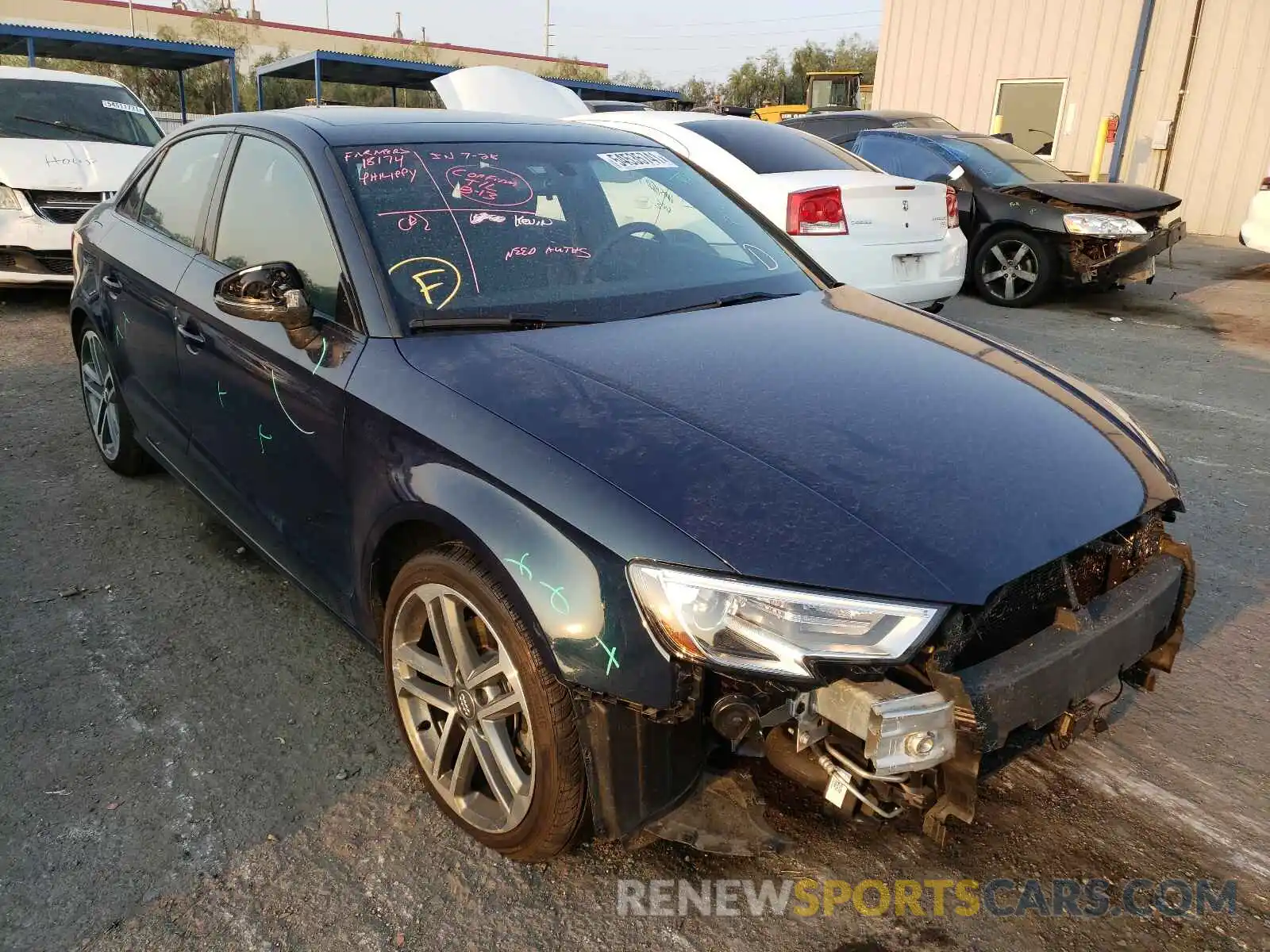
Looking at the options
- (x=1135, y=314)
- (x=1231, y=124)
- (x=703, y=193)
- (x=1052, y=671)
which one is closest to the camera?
(x=1052, y=671)

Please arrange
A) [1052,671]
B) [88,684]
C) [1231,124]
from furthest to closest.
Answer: [1231,124] → [88,684] → [1052,671]

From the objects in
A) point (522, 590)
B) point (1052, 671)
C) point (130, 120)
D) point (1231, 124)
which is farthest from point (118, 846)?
point (1231, 124)

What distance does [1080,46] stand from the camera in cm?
1538

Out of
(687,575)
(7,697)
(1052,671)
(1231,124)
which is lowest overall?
(7,697)

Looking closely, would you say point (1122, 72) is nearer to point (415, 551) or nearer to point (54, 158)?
point (54, 158)

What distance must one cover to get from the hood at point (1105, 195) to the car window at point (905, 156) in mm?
684

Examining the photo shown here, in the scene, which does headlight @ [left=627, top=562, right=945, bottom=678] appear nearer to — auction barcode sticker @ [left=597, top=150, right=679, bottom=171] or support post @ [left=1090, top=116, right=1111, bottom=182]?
auction barcode sticker @ [left=597, top=150, right=679, bottom=171]

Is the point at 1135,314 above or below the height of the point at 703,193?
below

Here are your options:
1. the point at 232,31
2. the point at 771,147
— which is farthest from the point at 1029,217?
the point at 232,31

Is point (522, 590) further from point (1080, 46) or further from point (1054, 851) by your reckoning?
point (1080, 46)

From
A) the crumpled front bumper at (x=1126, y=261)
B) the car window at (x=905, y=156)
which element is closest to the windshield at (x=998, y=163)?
the car window at (x=905, y=156)

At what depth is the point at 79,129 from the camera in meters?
8.45

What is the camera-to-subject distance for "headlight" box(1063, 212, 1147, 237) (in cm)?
820

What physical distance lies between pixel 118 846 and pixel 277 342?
1334mm
